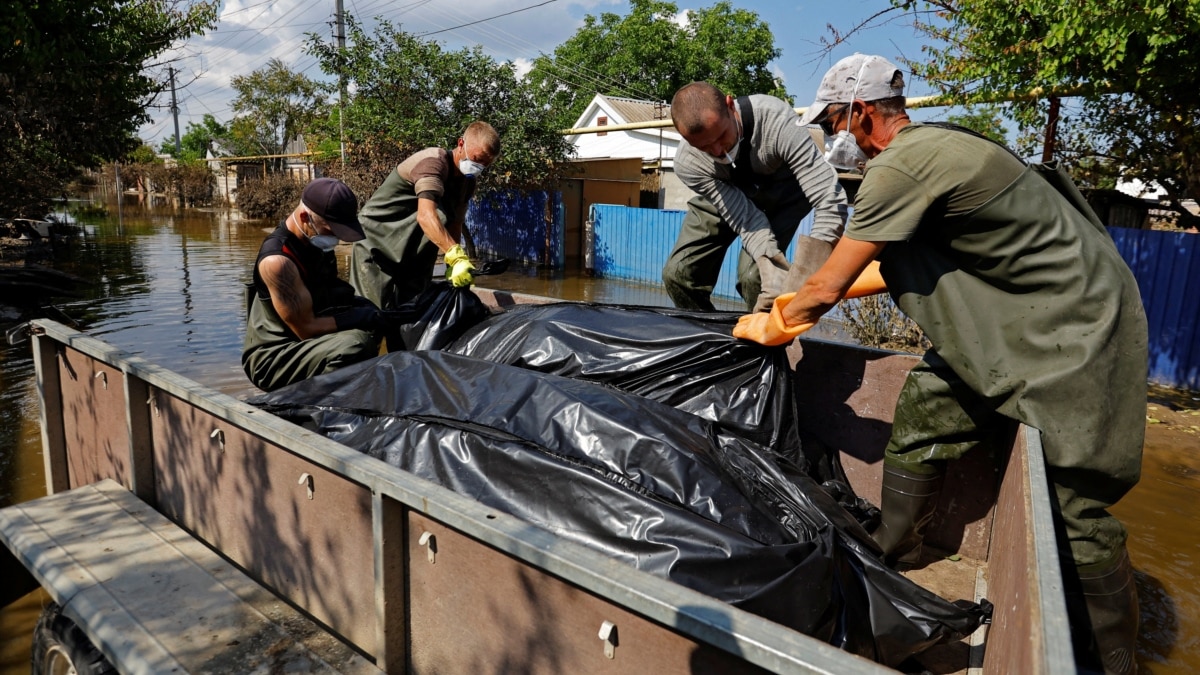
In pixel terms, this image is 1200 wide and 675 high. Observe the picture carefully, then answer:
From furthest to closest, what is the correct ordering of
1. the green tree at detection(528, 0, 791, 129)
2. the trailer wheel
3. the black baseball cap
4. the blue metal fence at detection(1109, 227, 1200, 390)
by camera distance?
the green tree at detection(528, 0, 791, 129)
the blue metal fence at detection(1109, 227, 1200, 390)
the black baseball cap
the trailer wheel

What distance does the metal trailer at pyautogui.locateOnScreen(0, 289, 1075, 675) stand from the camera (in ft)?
3.55

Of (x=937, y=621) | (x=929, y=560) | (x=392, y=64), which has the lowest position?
(x=929, y=560)

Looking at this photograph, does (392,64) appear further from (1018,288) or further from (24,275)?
(1018,288)

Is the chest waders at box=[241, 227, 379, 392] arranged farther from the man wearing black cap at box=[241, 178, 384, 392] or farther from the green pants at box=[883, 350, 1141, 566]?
the green pants at box=[883, 350, 1141, 566]

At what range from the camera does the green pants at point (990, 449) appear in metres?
1.82

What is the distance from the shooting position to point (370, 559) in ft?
5.07

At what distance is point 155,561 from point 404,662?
0.85 metres

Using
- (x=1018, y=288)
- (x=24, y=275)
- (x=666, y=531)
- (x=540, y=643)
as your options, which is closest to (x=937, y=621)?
(x=666, y=531)

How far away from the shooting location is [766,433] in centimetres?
222

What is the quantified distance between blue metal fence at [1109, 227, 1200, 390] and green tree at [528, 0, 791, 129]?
32011mm

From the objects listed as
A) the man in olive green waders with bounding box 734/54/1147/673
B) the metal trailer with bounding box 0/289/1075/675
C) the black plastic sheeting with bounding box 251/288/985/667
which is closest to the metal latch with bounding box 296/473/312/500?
the metal trailer with bounding box 0/289/1075/675

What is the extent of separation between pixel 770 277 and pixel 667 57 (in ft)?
125

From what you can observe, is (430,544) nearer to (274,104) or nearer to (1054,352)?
(1054,352)

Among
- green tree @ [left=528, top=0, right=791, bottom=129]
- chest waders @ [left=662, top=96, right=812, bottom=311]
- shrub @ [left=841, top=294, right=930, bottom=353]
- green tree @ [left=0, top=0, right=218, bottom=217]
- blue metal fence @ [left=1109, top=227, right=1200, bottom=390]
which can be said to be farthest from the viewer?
green tree @ [left=528, top=0, right=791, bottom=129]
